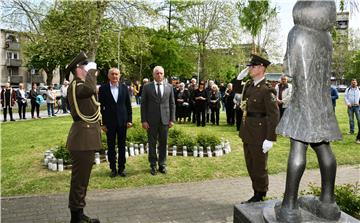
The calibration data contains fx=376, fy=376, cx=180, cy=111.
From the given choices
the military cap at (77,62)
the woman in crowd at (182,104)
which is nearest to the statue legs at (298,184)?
the military cap at (77,62)

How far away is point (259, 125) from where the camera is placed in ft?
17.1

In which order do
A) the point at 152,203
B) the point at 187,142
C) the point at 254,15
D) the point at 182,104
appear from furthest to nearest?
the point at 254,15 → the point at 182,104 → the point at 187,142 → the point at 152,203

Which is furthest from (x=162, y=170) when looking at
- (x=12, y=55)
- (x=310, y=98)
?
(x=12, y=55)

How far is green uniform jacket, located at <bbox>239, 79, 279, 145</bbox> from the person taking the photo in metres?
5.13

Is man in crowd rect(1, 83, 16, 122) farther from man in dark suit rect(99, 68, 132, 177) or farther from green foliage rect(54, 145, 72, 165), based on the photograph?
man in dark suit rect(99, 68, 132, 177)

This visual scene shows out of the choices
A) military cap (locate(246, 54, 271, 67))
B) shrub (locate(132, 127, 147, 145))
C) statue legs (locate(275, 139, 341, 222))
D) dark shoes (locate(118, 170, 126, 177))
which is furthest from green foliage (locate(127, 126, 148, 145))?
statue legs (locate(275, 139, 341, 222))

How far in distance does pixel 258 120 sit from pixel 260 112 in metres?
0.12

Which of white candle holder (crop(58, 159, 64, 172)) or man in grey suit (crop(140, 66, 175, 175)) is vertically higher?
man in grey suit (crop(140, 66, 175, 175))

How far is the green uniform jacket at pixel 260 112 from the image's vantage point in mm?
5129

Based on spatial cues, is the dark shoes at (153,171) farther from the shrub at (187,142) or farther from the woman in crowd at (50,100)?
the woman in crowd at (50,100)

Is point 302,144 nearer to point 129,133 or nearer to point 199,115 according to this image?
point 129,133

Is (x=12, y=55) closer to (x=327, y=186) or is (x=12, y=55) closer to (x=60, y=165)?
(x=60, y=165)

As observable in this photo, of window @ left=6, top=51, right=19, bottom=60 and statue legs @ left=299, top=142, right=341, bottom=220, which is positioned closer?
statue legs @ left=299, top=142, right=341, bottom=220

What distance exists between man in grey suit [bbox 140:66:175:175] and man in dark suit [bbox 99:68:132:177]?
45 centimetres
